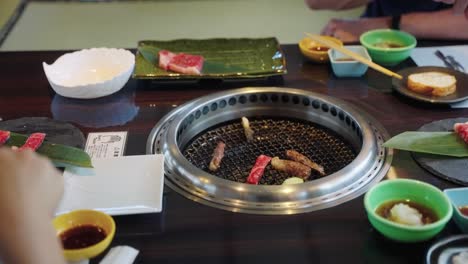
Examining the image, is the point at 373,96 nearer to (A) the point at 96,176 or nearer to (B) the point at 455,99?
(B) the point at 455,99

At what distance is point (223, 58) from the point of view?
2.35m

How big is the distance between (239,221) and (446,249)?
528 mm

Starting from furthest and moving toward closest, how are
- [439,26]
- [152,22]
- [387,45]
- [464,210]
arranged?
[152,22] < [439,26] < [387,45] < [464,210]

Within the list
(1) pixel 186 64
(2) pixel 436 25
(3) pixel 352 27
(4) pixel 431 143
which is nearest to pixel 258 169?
(4) pixel 431 143

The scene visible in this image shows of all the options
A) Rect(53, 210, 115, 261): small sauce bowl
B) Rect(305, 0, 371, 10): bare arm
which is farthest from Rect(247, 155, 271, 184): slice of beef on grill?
Rect(305, 0, 371, 10): bare arm

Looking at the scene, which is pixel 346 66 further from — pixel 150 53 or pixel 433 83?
pixel 150 53

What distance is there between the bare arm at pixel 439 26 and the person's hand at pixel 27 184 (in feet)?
6.48

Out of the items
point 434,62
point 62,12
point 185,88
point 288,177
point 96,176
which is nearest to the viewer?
point 96,176

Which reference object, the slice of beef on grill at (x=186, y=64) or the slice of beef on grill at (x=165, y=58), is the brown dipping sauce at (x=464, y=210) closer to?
the slice of beef on grill at (x=186, y=64)

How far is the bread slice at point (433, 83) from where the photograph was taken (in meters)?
2.05

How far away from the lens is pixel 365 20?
2.93 meters

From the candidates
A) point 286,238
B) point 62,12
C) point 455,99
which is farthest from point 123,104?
point 62,12

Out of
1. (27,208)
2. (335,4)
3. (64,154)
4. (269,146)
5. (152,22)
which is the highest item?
(27,208)

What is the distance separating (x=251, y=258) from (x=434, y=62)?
1.43 meters
